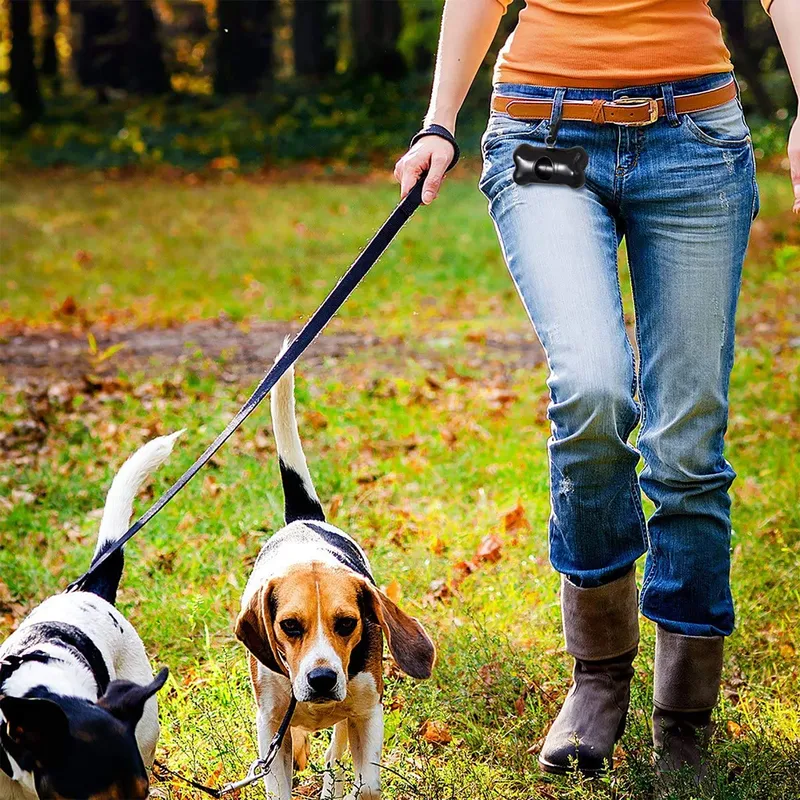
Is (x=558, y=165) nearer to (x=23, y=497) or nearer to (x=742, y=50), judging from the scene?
(x=23, y=497)

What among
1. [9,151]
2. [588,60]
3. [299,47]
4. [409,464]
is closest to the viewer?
[588,60]

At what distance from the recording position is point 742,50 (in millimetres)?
15016

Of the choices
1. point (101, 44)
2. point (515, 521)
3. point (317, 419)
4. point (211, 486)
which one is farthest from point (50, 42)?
point (515, 521)

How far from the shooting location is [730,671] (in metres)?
3.47

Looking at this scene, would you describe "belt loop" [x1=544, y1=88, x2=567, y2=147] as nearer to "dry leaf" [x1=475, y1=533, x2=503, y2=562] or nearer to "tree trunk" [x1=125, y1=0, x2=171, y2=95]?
"dry leaf" [x1=475, y1=533, x2=503, y2=562]

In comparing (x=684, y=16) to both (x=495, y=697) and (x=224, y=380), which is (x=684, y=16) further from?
(x=224, y=380)

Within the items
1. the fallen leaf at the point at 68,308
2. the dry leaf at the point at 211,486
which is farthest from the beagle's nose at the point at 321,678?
the fallen leaf at the point at 68,308

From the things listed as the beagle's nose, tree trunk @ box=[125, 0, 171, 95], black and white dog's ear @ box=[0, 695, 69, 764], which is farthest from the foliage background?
tree trunk @ box=[125, 0, 171, 95]

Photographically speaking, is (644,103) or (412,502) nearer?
(644,103)

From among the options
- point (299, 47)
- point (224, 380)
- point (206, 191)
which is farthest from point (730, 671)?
point (299, 47)

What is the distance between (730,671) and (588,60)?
1.89m

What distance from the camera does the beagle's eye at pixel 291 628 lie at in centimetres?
259

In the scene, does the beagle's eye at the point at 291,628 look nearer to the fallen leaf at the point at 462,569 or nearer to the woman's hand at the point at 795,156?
the woman's hand at the point at 795,156

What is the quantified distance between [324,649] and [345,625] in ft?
0.31
